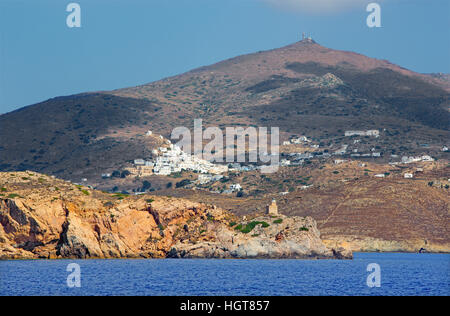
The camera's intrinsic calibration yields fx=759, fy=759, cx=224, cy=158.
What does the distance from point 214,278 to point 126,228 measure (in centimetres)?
2313

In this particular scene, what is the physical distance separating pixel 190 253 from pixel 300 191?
64691 mm

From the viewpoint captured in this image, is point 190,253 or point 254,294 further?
point 190,253

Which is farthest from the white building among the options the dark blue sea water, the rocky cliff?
the dark blue sea water

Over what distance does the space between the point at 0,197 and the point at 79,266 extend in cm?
1557

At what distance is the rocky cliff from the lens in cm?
7981

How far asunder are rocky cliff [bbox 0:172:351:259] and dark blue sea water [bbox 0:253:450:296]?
11.9 ft

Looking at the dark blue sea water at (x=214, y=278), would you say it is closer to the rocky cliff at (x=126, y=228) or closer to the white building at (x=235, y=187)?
the rocky cliff at (x=126, y=228)

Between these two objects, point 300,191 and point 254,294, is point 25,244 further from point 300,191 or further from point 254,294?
point 300,191

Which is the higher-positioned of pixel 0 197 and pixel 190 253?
pixel 0 197

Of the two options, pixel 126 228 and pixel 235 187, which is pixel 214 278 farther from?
pixel 235 187

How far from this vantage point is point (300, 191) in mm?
148875
